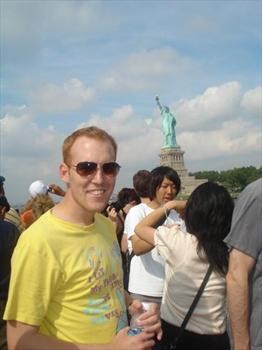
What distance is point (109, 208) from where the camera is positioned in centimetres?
563

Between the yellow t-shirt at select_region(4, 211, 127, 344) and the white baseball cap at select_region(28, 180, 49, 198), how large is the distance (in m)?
2.82

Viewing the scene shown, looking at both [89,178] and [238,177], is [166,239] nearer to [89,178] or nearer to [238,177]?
[89,178]

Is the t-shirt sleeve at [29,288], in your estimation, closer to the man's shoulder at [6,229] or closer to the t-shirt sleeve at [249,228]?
the man's shoulder at [6,229]

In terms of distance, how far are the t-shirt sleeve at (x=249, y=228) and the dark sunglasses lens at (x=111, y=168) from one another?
830mm

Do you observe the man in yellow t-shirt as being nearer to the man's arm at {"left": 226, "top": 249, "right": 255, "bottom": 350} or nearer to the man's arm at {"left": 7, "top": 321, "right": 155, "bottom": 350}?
the man's arm at {"left": 7, "top": 321, "right": 155, "bottom": 350}

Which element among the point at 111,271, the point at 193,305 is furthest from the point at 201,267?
the point at 111,271

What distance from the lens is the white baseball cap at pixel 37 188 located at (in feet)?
15.6

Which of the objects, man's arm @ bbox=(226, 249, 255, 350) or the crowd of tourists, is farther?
man's arm @ bbox=(226, 249, 255, 350)

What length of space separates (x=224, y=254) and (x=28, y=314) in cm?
147

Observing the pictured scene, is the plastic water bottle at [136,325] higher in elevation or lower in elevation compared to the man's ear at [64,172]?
lower

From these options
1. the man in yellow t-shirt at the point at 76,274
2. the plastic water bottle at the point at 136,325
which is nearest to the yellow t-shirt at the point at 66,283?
the man in yellow t-shirt at the point at 76,274

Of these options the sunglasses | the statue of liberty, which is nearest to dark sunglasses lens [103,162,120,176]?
the sunglasses

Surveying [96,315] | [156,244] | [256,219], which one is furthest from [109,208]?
[96,315]

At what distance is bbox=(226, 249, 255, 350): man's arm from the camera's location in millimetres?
2398
